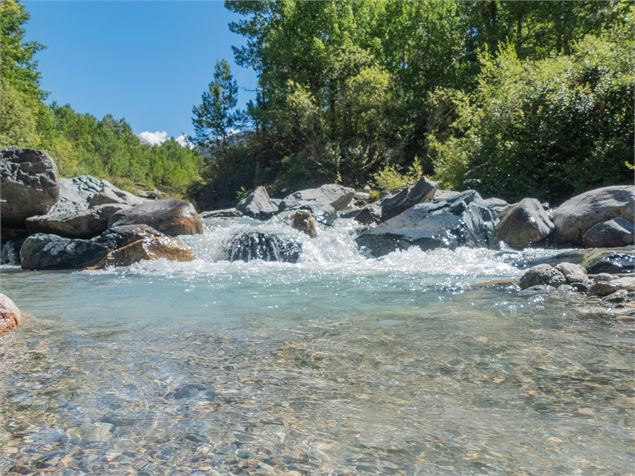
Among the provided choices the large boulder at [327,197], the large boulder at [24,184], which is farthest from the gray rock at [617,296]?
the large boulder at [24,184]

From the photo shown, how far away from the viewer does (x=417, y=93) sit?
24.1 m

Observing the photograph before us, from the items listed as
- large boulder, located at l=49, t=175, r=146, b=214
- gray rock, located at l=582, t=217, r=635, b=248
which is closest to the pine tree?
large boulder, located at l=49, t=175, r=146, b=214

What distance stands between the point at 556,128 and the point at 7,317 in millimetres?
13323

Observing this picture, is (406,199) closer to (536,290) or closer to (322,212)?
(322,212)

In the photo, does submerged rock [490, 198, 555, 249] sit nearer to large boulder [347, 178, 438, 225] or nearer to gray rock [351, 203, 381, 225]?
large boulder [347, 178, 438, 225]

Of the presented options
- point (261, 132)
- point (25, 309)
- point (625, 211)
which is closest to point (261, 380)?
point (25, 309)

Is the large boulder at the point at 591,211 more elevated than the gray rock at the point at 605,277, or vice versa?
the large boulder at the point at 591,211

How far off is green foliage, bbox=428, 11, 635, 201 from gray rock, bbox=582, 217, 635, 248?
4.32m

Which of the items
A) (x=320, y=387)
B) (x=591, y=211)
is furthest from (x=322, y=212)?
(x=320, y=387)

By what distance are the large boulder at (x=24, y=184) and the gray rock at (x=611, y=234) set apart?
37.4 feet

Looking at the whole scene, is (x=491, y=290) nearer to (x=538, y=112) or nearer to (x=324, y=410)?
(x=324, y=410)

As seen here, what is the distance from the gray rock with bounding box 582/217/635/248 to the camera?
7.91m

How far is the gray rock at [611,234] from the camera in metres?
7.91

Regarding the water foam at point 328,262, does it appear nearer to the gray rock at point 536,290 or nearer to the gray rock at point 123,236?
the gray rock at point 123,236
